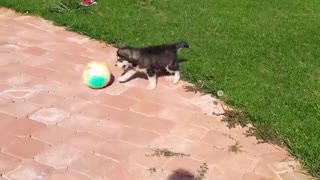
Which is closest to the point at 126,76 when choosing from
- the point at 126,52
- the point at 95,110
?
the point at 126,52

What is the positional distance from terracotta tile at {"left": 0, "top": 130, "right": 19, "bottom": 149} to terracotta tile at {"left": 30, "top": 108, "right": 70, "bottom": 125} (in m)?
0.42

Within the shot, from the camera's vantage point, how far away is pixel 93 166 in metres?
5.27

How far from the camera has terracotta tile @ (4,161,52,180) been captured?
16.6 feet

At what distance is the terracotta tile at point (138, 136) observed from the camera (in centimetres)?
575

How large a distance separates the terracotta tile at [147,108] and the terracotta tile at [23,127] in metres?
1.14

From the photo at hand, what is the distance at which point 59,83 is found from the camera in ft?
23.0

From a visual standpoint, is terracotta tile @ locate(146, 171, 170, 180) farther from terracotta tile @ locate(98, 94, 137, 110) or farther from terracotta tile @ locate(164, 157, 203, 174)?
terracotta tile @ locate(98, 94, 137, 110)

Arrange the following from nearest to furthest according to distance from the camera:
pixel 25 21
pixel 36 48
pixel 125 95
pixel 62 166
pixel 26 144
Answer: pixel 62 166 → pixel 26 144 → pixel 125 95 → pixel 36 48 → pixel 25 21

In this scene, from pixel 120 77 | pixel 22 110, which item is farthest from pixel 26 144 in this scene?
pixel 120 77

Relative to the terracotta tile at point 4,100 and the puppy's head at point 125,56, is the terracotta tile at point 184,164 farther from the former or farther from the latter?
the terracotta tile at point 4,100

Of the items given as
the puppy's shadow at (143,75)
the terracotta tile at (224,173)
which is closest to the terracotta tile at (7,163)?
the terracotta tile at (224,173)

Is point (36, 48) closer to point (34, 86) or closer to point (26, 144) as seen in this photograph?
point (34, 86)

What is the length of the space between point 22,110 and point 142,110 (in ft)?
4.61

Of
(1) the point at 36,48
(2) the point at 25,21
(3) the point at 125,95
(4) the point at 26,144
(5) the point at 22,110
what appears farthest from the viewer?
(2) the point at 25,21
